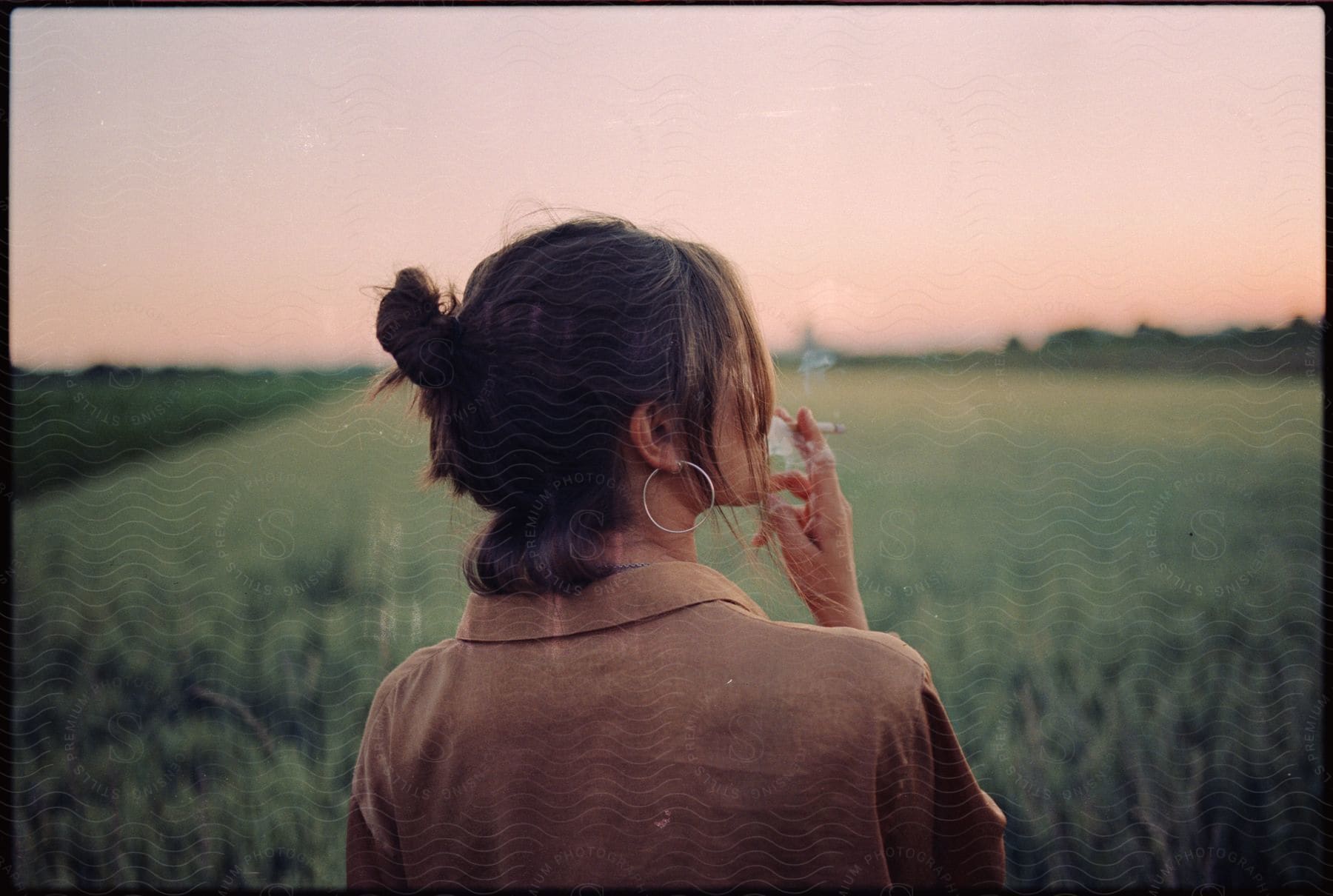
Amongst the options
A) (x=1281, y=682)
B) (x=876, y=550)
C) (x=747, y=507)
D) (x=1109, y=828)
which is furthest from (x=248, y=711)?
(x=1281, y=682)

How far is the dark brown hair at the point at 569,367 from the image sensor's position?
1.61 metres

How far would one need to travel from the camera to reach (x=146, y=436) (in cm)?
212

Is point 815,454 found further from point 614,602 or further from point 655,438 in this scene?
point 614,602

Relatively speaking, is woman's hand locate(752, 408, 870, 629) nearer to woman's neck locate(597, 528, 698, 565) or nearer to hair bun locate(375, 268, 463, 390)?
woman's neck locate(597, 528, 698, 565)

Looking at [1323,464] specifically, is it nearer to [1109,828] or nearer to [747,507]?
[1109,828]

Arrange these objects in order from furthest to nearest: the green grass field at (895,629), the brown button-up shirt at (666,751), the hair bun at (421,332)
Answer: the green grass field at (895,629)
the hair bun at (421,332)
the brown button-up shirt at (666,751)

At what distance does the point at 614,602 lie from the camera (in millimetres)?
1619

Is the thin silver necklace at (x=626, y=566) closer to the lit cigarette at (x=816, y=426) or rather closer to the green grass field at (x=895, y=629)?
the lit cigarette at (x=816, y=426)

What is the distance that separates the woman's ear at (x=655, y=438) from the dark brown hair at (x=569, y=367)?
0.02m

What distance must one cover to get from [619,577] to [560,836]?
20.7 inches

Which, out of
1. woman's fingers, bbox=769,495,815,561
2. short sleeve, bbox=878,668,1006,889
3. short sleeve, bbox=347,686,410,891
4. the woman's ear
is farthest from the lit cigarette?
short sleeve, bbox=347,686,410,891

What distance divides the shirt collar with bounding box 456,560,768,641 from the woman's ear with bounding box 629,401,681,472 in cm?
17

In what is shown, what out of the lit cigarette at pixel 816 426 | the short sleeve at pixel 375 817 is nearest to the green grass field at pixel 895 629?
the lit cigarette at pixel 816 426

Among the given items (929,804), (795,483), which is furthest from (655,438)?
(929,804)
